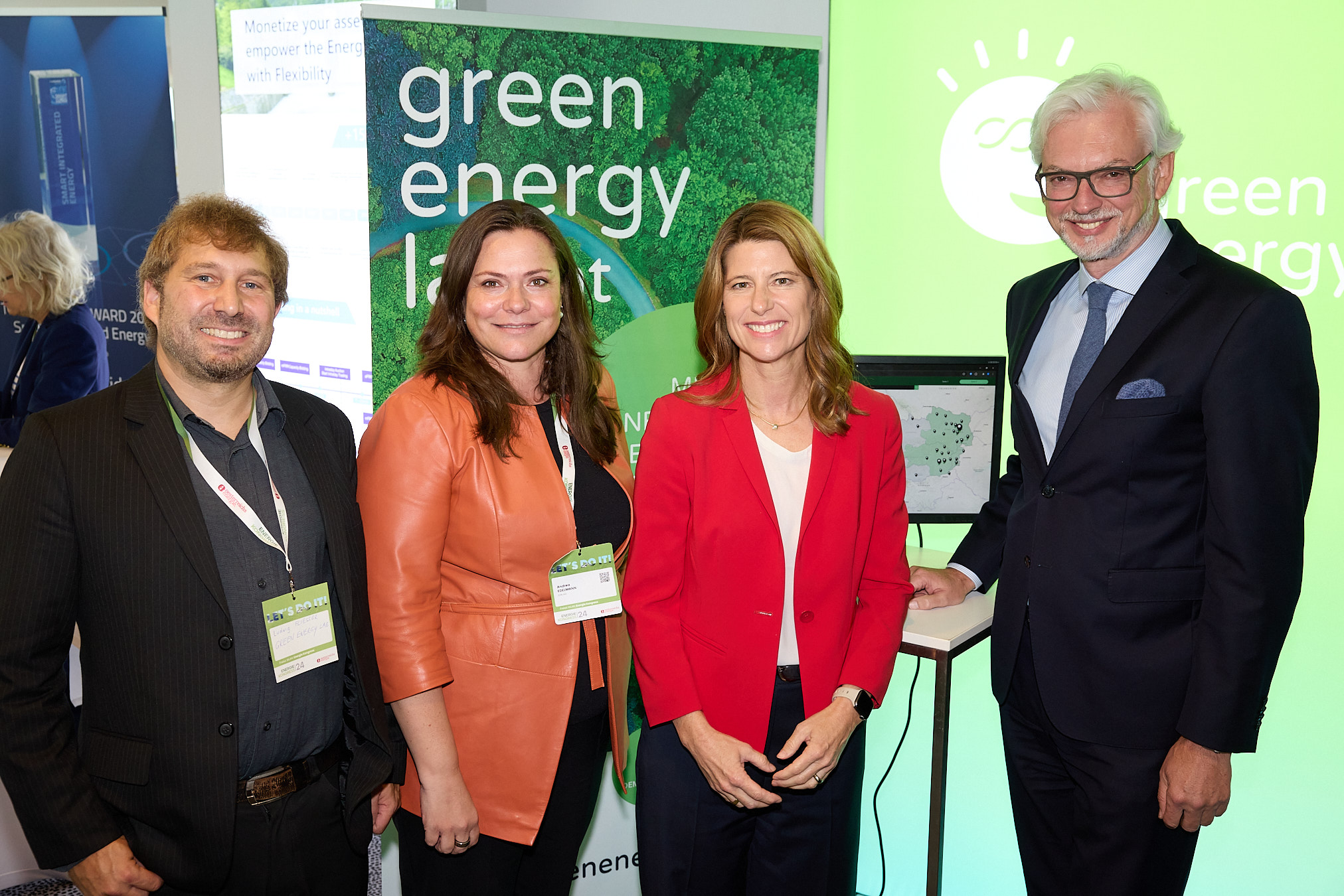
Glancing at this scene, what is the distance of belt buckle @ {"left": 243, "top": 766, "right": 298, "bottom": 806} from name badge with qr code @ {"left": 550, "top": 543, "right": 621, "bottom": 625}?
56cm

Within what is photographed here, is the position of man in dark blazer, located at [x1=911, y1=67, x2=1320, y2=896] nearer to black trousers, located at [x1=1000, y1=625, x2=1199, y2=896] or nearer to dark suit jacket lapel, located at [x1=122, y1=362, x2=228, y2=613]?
black trousers, located at [x1=1000, y1=625, x2=1199, y2=896]

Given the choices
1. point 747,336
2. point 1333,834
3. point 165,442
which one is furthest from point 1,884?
point 1333,834

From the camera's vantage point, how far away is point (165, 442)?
1593 millimetres

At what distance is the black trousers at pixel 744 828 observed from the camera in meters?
1.85

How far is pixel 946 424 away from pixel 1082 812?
1159mm

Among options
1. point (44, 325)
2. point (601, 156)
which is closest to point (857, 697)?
point (601, 156)

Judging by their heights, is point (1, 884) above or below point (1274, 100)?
below

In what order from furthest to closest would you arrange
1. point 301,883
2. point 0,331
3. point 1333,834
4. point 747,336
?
1. point 0,331
2. point 1333,834
3. point 747,336
4. point 301,883

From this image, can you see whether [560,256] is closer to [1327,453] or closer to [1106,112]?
[1106,112]

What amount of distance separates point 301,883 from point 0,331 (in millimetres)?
3978

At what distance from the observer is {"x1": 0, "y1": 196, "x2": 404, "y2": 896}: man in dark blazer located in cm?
152

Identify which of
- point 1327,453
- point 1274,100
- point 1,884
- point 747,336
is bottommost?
point 1,884

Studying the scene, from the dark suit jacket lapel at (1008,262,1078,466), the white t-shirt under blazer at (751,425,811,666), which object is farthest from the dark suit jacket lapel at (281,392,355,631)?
the dark suit jacket lapel at (1008,262,1078,466)

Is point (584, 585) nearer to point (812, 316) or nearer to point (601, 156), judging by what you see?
point (812, 316)
